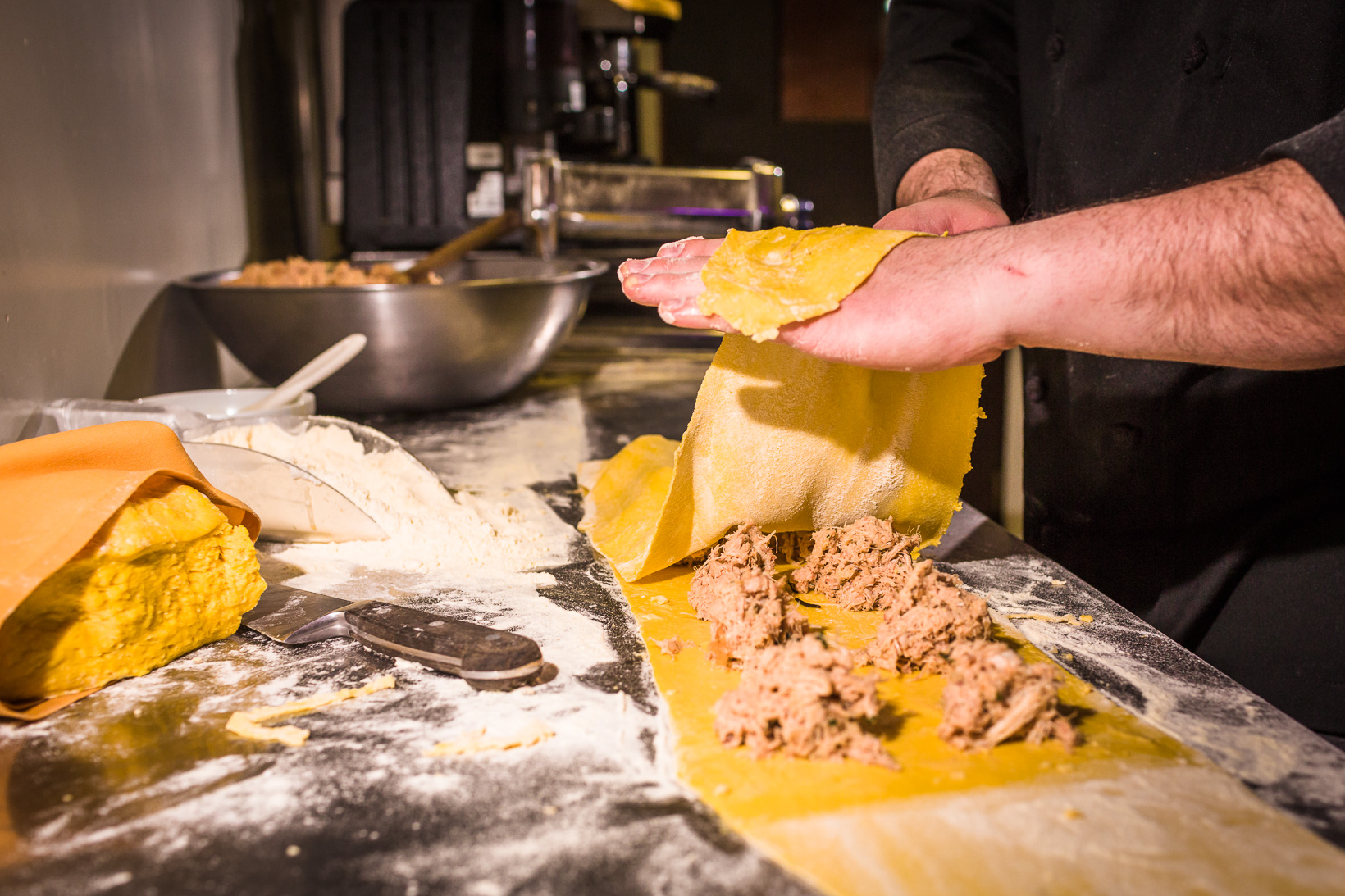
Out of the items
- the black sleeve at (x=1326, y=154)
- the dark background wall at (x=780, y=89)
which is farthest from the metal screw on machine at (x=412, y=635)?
the dark background wall at (x=780, y=89)

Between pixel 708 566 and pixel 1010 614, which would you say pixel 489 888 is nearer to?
pixel 708 566

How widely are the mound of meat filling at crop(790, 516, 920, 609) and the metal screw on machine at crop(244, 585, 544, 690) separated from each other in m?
0.36

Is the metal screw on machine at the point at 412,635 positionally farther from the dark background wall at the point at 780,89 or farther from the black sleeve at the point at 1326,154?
the dark background wall at the point at 780,89

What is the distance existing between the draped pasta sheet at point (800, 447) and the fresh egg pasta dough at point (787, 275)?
96 mm

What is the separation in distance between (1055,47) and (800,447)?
956 millimetres

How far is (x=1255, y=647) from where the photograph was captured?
125cm

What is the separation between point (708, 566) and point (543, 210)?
169cm

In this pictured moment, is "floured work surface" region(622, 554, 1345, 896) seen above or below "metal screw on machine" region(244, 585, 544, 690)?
below

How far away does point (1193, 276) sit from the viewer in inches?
28.4

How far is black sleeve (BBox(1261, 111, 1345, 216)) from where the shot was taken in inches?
25.7

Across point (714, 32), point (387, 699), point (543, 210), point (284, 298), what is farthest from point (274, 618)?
point (714, 32)

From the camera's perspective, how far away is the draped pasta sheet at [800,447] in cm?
98

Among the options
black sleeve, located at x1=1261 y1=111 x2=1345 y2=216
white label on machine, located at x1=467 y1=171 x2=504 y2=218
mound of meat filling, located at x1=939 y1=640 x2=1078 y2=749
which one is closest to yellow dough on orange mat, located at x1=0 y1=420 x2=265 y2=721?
mound of meat filling, located at x1=939 y1=640 x2=1078 y2=749

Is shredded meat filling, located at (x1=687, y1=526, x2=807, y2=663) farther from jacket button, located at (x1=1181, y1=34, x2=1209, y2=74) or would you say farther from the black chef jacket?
jacket button, located at (x1=1181, y1=34, x2=1209, y2=74)
